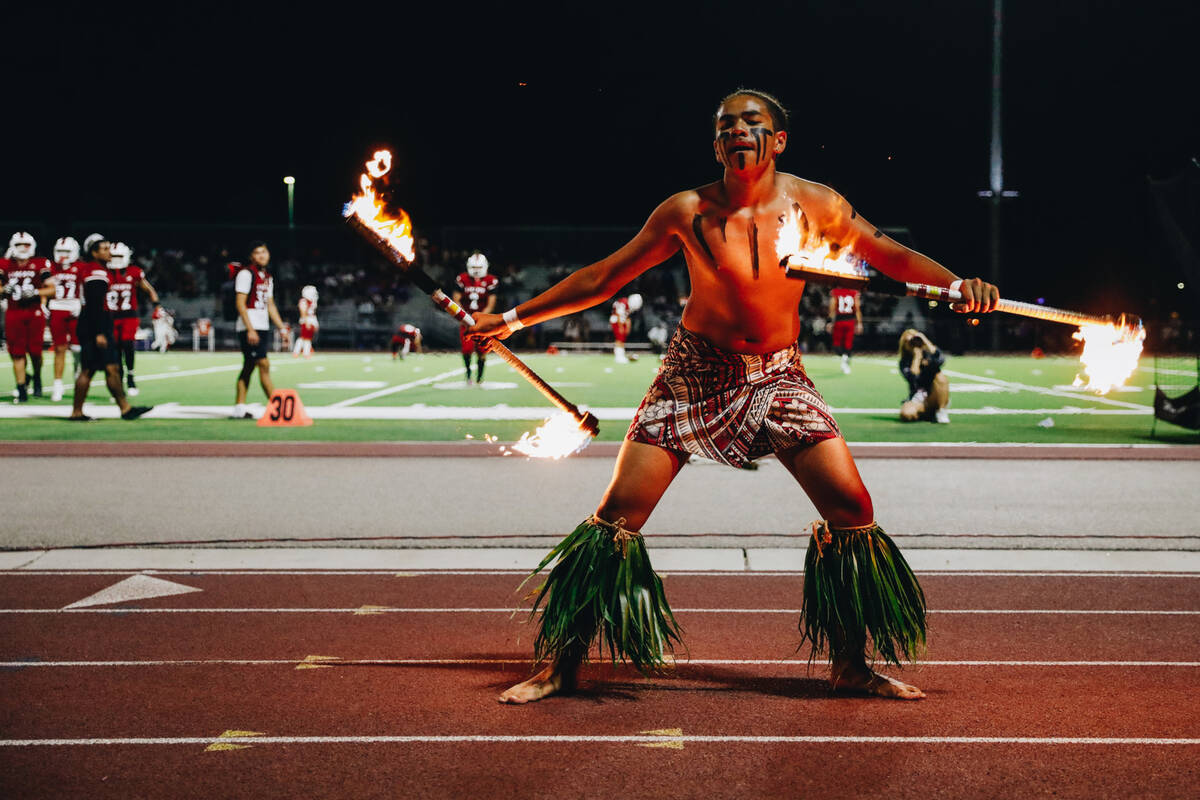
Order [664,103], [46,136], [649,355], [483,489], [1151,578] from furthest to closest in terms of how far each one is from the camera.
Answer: [46,136]
[649,355]
[483,489]
[664,103]
[1151,578]

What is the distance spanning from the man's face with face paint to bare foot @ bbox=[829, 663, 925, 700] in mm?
1805

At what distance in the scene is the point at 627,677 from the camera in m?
4.92

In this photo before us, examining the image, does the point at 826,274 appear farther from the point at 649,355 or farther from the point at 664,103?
the point at 649,355

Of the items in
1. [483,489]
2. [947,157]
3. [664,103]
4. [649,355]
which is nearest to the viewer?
[664,103]

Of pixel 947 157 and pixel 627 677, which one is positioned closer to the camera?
pixel 627 677

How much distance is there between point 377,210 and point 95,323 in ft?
38.0

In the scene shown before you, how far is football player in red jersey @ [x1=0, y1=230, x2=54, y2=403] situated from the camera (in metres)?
18.3

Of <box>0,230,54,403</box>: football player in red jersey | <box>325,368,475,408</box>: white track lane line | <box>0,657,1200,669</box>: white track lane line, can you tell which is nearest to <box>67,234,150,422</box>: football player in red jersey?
<box>0,230,54,403</box>: football player in red jersey

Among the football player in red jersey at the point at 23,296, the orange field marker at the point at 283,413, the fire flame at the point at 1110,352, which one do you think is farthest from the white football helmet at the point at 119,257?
the fire flame at the point at 1110,352

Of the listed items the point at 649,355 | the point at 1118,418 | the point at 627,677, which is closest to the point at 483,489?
the point at 627,677

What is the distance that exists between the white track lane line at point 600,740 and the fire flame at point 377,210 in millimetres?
1651

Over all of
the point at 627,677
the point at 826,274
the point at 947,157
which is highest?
the point at 947,157

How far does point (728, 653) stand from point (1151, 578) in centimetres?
278

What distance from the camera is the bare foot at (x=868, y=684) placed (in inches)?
180
